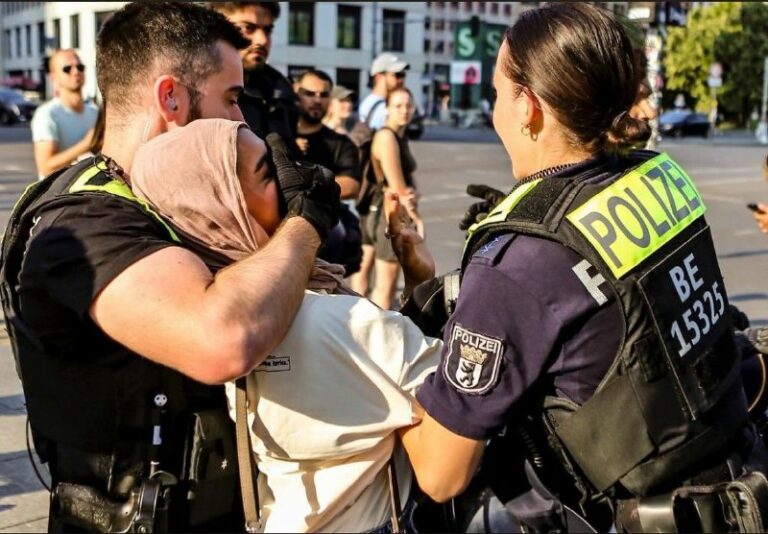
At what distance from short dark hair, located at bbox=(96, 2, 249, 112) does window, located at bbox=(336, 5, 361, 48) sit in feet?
171

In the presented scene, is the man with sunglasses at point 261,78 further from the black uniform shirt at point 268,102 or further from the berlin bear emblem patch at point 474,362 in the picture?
the berlin bear emblem patch at point 474,362

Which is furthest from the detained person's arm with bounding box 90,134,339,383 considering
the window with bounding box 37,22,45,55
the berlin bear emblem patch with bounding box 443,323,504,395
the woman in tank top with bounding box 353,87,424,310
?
the window with bounding box 37,22,45,55

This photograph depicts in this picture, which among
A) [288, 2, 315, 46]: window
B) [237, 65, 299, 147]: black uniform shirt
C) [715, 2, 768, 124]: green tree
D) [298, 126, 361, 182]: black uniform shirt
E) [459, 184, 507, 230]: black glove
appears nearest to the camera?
[459, 184, 507, 230]: black glove

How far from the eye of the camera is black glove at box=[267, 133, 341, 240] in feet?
5.88

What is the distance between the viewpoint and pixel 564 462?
1752 millimetres

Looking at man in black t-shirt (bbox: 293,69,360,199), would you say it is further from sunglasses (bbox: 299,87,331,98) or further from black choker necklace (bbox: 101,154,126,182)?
black choker necklace (bbox: 101,154,126,182)

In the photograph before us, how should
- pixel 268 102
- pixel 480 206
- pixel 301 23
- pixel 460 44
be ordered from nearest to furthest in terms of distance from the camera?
pixel 480 206 < pixel 268 102 < pixel 460 44 < pixel 301 23

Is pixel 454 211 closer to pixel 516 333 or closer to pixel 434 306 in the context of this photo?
pixel 434 306

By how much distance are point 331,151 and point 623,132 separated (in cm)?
397

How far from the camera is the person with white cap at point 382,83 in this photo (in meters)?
8.20

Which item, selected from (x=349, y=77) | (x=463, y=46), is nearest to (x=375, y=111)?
(x=463, y=46)

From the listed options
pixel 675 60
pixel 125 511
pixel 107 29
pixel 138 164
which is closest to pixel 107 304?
pixel 138 164

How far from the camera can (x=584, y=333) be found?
1642mm

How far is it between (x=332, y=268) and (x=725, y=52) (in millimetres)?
47385
